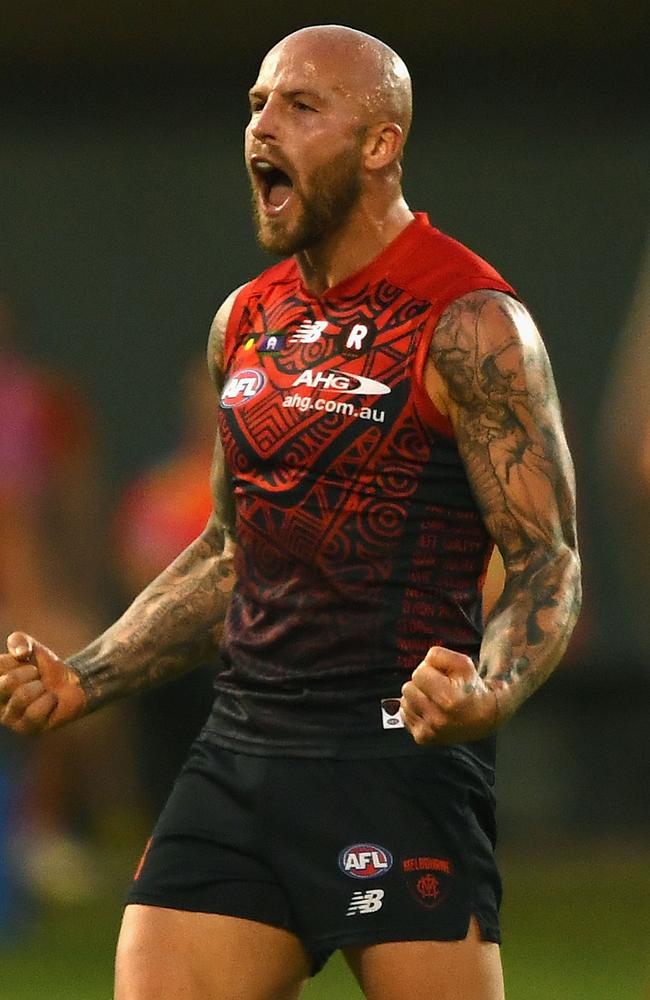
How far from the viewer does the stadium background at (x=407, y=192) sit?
39.6ft

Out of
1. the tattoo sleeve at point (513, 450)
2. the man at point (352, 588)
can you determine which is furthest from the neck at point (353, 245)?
the tattoo sleeve at point (513, 450)

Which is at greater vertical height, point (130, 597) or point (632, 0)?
point (632, 0)

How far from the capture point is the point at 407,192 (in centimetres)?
1295

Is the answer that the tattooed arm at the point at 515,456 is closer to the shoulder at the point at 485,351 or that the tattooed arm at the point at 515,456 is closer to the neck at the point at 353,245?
the shoulder at the point at 485,351

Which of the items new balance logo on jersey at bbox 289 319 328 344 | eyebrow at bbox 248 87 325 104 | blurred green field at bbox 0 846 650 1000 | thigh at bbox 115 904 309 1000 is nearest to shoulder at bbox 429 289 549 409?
new balance logo on jersey at bbox 289 319 328 344

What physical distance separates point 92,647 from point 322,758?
65cm

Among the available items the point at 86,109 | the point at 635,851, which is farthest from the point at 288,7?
the point at 635,851

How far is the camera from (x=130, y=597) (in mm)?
10836

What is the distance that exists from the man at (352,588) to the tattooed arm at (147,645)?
0.04 ft

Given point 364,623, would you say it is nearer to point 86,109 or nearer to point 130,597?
point 130,597

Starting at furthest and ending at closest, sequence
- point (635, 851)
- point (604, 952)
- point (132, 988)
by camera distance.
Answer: point (635, 851) → point (604, 952) → point (132, 988)

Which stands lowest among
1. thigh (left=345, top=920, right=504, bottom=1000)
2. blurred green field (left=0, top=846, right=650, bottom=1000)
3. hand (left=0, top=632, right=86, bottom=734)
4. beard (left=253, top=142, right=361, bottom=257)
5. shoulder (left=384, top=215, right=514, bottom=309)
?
blurred green field (left=0, top=846, right=650, bottom=1000)

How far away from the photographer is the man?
14.1 feet

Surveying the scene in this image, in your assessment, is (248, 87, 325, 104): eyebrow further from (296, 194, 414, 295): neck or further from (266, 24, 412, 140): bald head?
(296, 194, 414, 295): neck
